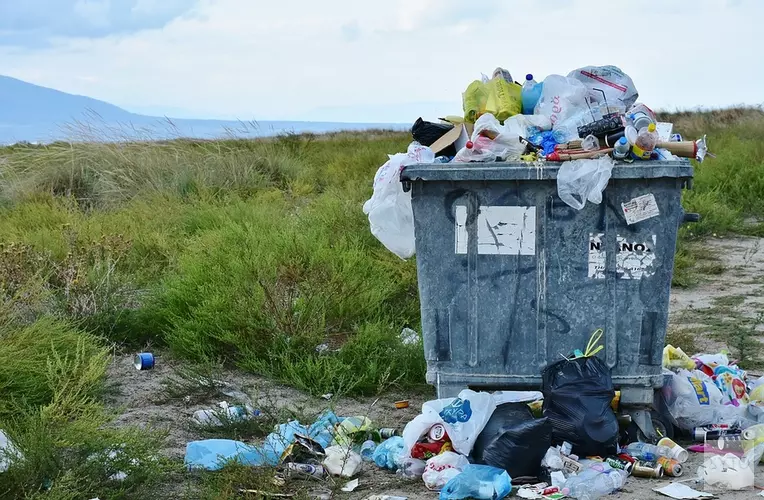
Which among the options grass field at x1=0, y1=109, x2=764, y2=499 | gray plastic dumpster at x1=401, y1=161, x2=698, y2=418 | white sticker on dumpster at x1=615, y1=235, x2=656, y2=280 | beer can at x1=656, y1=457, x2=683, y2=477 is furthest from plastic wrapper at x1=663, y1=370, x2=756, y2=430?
grass field at x1=0, y1=109, x2=764, y2=499

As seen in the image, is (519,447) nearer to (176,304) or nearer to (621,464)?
(621,464)

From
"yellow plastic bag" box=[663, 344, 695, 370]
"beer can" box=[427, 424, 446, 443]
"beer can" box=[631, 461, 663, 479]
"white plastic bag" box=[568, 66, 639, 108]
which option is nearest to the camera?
"beer can" box=[631, 461, 663, 479]

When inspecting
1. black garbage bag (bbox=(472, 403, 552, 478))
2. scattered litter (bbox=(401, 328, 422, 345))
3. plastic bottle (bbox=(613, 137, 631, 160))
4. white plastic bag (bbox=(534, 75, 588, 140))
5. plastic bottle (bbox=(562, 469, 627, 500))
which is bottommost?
plastic bottle (bbox=(562, 469, 627, 500))

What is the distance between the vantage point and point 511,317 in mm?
4117

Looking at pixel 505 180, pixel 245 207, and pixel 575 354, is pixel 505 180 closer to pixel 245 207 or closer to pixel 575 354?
pixel 575 354

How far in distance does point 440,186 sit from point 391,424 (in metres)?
1.24

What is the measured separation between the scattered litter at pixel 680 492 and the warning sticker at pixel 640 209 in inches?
43.0

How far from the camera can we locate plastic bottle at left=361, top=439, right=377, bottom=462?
4082mm

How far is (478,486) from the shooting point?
3508 millimetres

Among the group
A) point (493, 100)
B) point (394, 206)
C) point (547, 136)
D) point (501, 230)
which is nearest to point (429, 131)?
point (493, 100)

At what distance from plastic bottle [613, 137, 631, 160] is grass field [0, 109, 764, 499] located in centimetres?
166

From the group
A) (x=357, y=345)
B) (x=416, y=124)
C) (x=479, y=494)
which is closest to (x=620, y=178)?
(x=416, y=124)

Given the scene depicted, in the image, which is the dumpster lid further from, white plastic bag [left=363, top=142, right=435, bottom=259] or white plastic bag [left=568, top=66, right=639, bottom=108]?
white plastic bag [left=568, top=66, right=639, bottom=108]

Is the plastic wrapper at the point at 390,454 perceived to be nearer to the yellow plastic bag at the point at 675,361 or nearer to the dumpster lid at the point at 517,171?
the dumpster lid at the point at 517,171
